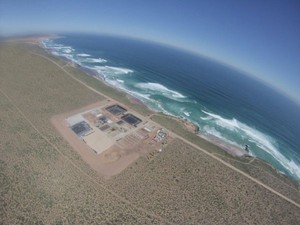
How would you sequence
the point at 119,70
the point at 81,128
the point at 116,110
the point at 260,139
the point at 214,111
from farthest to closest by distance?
the point at 119,70
the point at 214,111
the point at 260,139
the point at 116,110
the point at 81,128

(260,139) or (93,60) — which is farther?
(93,60)

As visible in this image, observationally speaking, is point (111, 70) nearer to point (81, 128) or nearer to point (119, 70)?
point (119, 70)

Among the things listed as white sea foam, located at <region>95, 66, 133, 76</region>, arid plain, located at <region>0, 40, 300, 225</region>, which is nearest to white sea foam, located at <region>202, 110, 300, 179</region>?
arid plain, located at <region>0, 40, 300, 225</region>

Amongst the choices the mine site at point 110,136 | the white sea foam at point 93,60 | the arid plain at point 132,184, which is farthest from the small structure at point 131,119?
the white sea foam at point 93,60

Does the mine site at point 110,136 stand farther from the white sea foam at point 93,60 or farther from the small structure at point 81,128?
the white sea foam at point 93,60

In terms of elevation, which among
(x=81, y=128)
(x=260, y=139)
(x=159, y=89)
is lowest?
(x=260, y=139)

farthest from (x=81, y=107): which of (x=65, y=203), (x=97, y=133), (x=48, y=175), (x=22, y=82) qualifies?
(x=65, y=203)

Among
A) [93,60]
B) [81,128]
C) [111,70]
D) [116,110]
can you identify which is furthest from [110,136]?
[93,60]
